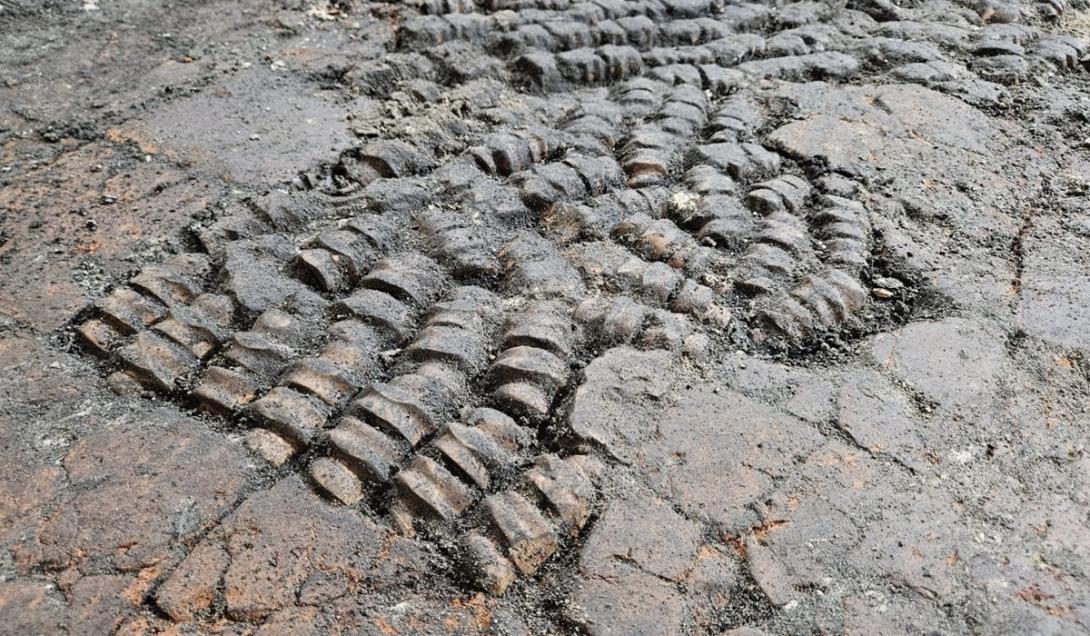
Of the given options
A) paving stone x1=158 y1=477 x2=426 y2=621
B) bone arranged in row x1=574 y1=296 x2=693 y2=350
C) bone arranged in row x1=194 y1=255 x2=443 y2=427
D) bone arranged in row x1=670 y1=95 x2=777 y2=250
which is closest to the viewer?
paving stone x1=158 y1=477 x2=426 y2=621

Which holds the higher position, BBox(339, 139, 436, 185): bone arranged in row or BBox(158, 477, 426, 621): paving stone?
BBox(339, 139, 436, 185): bone arranged in row

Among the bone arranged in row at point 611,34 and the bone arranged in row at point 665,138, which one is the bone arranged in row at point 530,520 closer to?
the bone arranged in row at point 665,138

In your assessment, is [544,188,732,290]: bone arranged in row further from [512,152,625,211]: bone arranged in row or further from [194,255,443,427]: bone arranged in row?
[194,255,443,427]: bone arranged in row

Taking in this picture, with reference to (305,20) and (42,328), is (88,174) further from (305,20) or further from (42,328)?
(305,20)

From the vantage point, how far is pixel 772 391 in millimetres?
2039

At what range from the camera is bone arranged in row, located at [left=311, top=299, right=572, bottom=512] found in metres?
1.76

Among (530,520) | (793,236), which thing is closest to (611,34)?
(793,236)

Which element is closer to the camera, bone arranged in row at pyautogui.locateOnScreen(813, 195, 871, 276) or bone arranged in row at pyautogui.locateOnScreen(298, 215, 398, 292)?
bone arranged in row at pyautogui.locateOnScreen(298, 215, 398, 292)

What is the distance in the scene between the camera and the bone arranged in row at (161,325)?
1.98 m

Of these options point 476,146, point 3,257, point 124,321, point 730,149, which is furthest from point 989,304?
point 3,257

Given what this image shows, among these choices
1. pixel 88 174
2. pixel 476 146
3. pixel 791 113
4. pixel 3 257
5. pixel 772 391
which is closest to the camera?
pixel 772 391

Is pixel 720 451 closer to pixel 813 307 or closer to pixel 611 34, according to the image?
pixel 813 307

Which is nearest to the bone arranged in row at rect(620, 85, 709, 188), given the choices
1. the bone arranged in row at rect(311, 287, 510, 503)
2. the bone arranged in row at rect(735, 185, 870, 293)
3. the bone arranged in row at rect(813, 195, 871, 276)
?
the bone arranged in row at rect(735, 185, 870, 293)

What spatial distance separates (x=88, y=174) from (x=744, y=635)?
2.01 m
